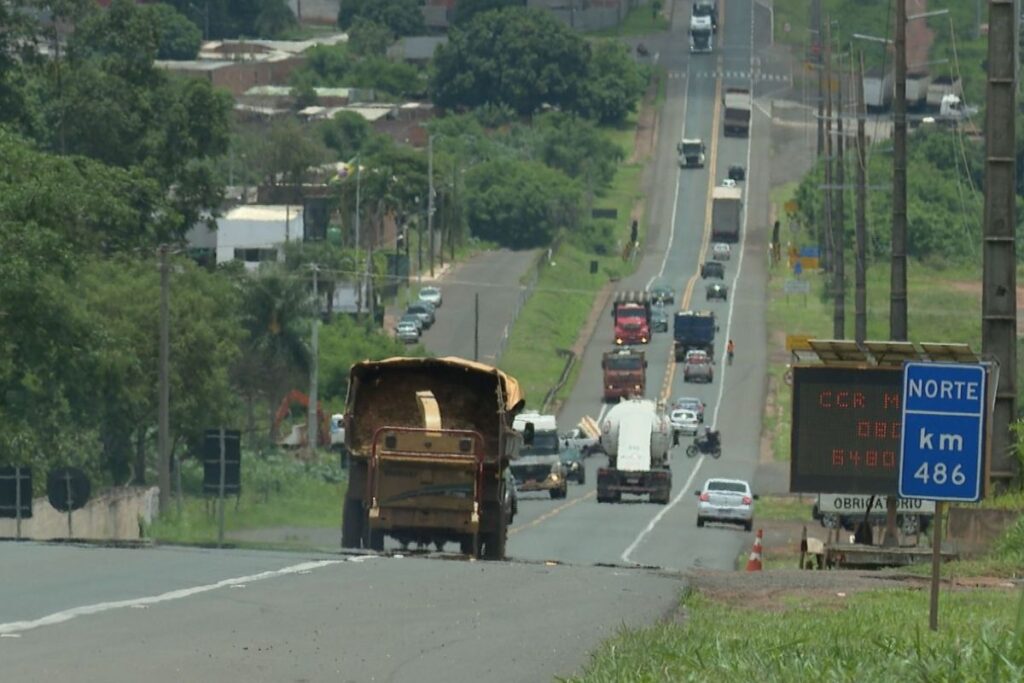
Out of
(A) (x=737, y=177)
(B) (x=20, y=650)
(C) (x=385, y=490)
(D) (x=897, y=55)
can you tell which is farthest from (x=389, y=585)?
(A) (x=737, y=177)

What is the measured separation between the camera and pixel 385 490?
27.8m

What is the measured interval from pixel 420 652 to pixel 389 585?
12.5 feet

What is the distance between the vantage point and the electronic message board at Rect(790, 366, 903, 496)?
94.4 feet

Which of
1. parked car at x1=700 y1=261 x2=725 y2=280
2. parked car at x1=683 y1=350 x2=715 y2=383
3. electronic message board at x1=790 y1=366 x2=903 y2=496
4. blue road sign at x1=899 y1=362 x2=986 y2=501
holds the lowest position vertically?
parked car at x1=683 y1=350 x2=715 y2=383

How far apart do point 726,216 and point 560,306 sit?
25.3m

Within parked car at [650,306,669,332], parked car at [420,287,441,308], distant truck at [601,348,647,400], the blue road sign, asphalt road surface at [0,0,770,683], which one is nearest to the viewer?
asphalt road surface at [0,0,770,683]

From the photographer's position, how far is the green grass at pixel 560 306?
98.8 m

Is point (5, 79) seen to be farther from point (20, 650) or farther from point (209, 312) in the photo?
point (20, 650)

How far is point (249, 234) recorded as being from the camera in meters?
126

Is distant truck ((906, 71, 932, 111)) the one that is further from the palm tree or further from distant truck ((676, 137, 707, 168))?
the palm tree

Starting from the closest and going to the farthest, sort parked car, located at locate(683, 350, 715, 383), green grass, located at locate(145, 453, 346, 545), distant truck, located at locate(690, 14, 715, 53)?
green grass, located at locate(145, 453, 346, 545)
parked car, located at locate(683, 350, 715, 383)
distant truck, located at locate(690, 14, 715, 53)

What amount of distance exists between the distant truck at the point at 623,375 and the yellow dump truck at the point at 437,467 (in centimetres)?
6286

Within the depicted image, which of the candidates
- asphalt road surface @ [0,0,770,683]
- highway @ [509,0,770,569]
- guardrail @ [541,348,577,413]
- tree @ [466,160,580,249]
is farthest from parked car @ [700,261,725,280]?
asphalt road surface @ [0,0,770,683]

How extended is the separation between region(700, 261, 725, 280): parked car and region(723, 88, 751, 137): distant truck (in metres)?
40.9
